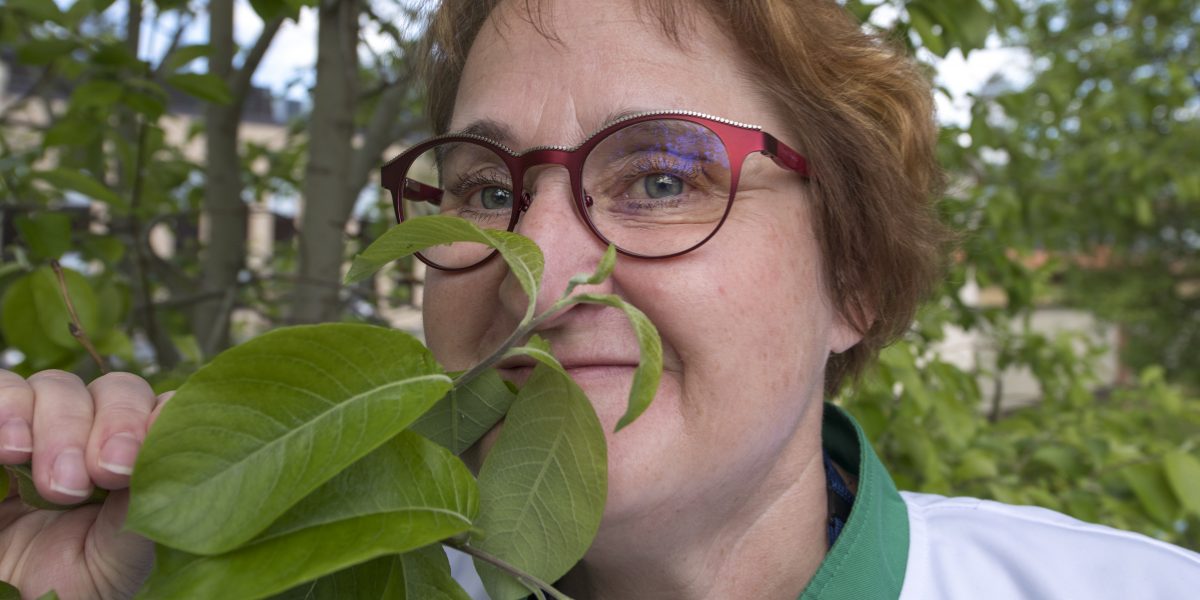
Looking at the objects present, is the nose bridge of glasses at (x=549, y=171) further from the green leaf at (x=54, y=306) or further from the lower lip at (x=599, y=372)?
the green leaf at (x=54, y=306)

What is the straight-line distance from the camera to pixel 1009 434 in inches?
131

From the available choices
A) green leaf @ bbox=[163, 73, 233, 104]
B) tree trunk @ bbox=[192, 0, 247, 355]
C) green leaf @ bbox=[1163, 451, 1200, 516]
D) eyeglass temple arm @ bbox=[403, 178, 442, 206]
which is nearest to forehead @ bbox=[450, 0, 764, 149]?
eyeglass temple arm @ bbox=[403, 178, 442, 206]

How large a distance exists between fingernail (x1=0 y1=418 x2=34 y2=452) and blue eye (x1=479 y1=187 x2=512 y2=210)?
27.2 inches

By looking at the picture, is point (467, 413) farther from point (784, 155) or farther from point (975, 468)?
point (975, 468)

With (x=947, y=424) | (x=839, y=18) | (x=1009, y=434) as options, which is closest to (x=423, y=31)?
(x=839, y=18)

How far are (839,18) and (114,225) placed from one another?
97.4 inches

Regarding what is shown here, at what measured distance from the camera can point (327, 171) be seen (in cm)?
288

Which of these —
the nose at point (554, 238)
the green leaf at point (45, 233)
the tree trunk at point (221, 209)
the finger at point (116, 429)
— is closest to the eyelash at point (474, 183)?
the nose at point (554, 238)

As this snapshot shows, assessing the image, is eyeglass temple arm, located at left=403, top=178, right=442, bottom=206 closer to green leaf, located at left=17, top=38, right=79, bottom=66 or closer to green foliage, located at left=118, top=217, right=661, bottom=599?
green foliage, located at left=118, top=217, right=661, bottom=599

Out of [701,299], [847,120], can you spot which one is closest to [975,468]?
[847,120]

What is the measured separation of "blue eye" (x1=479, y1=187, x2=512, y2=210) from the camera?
139cm

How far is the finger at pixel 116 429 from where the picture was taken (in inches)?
35.6

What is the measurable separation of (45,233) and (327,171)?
89 centimetres

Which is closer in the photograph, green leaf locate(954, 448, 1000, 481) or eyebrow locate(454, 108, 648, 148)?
eyebrow locate(454, 108, 648, 148)
